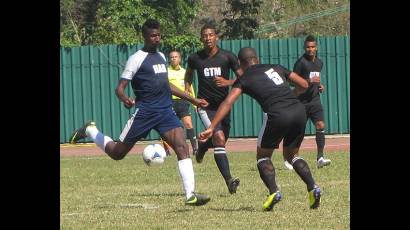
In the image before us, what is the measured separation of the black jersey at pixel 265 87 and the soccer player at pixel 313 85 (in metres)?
5.46

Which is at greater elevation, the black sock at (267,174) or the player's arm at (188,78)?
the player's arm at (188,78)

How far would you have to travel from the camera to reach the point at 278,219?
11.4m

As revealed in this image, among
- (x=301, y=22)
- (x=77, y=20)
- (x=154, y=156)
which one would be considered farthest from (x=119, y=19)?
(x=154, y=156)

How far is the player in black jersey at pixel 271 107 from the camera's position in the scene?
12.2m

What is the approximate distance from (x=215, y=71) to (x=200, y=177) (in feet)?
8.77

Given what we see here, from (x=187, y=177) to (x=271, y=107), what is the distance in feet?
4.63

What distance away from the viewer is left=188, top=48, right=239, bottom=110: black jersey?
1499cm

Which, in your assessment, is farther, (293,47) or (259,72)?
(293,47)

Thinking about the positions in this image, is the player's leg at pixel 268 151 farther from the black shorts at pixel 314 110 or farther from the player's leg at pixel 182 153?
the black shorts at pixel 314 110

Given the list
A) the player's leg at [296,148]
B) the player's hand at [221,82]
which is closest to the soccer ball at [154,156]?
the player's hand at [221,82]

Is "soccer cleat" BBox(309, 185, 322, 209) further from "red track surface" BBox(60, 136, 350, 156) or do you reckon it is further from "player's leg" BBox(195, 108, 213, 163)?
"red track surface" BBox(60, 136, 350, 156)
